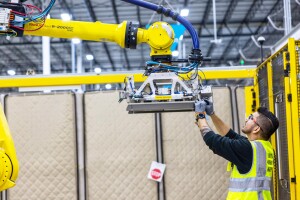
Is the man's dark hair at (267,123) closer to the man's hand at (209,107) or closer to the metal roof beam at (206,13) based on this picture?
the man's hand at (209,107)

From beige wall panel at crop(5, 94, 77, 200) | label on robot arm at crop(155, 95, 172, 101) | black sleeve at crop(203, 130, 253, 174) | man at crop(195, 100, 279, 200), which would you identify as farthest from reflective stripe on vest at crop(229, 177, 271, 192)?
beige wall panel at crop(5, 94, 77, 200)

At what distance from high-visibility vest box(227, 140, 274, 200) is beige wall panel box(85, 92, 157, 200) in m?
2.25

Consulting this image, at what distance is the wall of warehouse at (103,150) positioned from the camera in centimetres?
540

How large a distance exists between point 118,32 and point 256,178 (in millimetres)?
1566

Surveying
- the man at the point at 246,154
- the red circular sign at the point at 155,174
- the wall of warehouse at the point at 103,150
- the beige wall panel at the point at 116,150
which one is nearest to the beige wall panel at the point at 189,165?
the wall of warehouse at the point at 103,150

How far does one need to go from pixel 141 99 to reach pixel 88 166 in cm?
253

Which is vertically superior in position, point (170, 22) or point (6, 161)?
point (170, 22)

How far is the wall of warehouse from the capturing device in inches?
213

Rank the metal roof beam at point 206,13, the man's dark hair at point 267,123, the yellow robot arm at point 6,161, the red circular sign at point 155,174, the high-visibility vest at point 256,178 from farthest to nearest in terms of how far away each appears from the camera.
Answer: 1. the metal roof beam at point 206,13
2. the red circular sign at point 155,174
3. the man's dark hair at point 267,123
4. the high-visibility vest at point 256,178
5. the yellow robot arm at point 6,161

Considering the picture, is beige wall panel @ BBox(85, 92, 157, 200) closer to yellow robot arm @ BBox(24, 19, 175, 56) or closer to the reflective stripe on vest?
yellow robot arm @ BBox(24, 19, 175, 56)

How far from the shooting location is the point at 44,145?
550 centimetres

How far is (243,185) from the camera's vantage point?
3.24 meters

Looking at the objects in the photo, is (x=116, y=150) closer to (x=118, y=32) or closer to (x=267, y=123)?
(x=118, y=32)

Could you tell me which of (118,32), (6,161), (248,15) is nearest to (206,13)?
(248,15)
